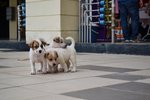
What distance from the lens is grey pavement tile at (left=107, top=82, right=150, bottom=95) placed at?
234 inches

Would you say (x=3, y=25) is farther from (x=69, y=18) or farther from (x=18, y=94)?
(x=18, y=94)

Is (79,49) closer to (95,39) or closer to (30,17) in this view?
(95,39)

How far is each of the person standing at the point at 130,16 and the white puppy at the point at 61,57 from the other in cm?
726

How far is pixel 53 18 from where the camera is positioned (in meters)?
17.0

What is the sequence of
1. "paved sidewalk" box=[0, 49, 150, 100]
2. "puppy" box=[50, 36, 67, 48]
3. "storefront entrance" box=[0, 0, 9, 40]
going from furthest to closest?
"storefront entrance" box=[0, 0, 9, 40] → "puppy" box=[50, 36, 67, 48] → "paved sidewalk" box=[0, 49, 150, 100]

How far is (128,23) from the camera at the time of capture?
16312mm

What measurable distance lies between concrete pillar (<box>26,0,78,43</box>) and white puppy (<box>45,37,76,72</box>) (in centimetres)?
812

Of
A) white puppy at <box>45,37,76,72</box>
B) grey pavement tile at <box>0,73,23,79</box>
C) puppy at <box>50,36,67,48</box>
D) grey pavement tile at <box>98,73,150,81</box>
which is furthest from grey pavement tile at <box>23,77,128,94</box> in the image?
puppy at <box>50,36,67,48</box>

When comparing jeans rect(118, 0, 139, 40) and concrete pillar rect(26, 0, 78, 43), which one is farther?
concrete pillar rect(26, 0, 78, 43)

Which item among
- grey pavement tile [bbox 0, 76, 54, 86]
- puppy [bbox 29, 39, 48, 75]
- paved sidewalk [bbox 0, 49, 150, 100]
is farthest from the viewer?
puppy [bbox 29, 39, 48, 75]

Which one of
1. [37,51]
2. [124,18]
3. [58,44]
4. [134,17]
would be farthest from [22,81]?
[124,18]

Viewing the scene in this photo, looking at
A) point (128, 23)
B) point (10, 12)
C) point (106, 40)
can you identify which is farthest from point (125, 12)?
point (10, 12)

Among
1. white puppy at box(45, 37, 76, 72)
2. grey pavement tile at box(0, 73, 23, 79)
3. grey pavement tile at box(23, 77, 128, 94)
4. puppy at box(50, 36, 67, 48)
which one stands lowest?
grey pavement tile at box(23, 77, 128, 94)

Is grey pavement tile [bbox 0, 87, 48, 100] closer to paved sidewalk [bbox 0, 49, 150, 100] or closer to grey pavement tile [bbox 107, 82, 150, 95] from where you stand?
paved sidewalk [bbox 0, 49, 150, 100]
